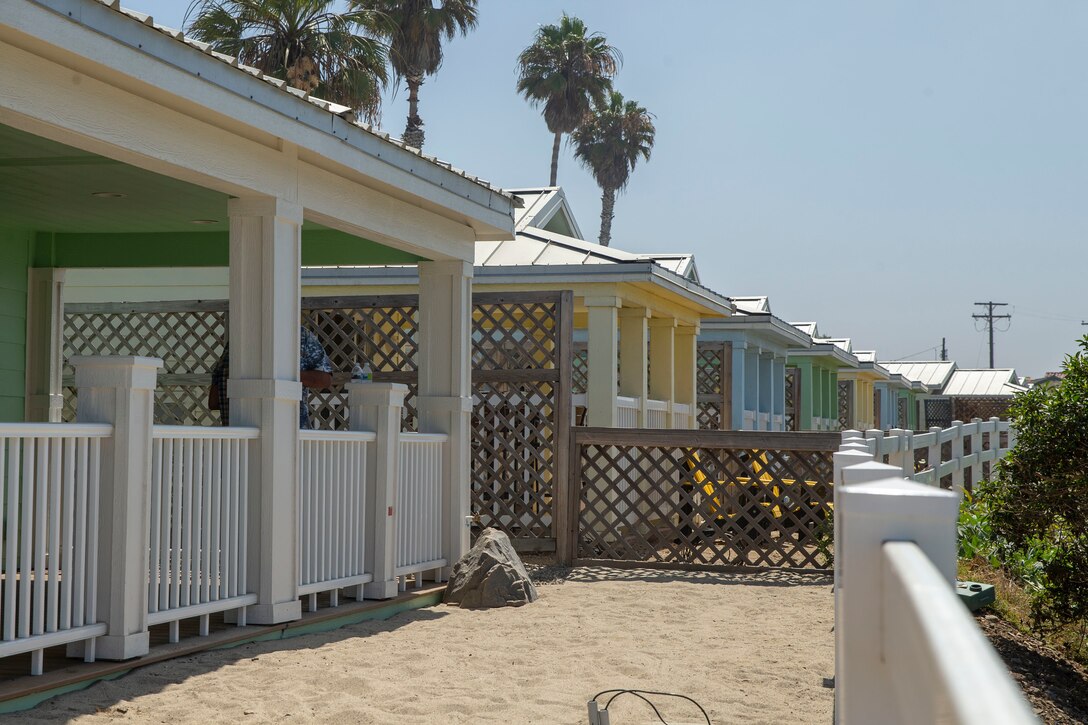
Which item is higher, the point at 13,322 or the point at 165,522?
the point at 13,322

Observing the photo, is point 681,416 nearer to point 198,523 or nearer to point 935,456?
point 935,456

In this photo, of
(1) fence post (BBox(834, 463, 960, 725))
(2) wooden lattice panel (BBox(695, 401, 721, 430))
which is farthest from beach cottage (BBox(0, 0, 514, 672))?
(2) wooden lattice panel (BBox(695, 401, 721, 430))

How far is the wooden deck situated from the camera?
484 cm

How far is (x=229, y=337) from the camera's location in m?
6.89

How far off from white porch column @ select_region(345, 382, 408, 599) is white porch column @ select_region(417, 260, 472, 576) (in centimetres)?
108

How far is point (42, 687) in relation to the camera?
4.84 metres

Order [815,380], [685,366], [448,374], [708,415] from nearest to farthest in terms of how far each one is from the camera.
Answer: [448,374]
[685,366]
[708,415]
[815,380]

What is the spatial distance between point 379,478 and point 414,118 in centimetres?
2341

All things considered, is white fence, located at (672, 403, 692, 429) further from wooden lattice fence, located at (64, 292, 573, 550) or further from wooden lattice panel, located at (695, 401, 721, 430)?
wooden lattice fence, located at (64, 292, 573, 550)

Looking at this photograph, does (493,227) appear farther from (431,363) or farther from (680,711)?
(680,711)

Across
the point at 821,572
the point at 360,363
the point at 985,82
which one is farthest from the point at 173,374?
the point at 985,82

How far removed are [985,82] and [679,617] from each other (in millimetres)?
18374

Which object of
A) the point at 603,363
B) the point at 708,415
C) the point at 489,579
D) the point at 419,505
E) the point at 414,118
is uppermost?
the point at 414,118

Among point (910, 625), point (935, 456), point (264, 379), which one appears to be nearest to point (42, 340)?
point (264, 379)
